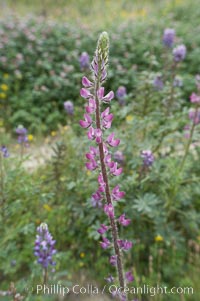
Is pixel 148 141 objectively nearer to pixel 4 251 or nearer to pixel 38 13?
pixel 4 251

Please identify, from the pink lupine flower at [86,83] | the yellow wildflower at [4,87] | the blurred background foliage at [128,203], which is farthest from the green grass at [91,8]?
the pink lupine flower at [86,83]

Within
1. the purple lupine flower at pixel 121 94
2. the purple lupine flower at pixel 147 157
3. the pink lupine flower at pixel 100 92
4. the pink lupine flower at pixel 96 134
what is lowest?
the pink lupine flower at pixel 96 134

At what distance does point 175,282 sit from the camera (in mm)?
2486

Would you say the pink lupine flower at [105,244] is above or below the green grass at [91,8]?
below

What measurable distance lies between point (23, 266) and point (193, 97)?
173cm

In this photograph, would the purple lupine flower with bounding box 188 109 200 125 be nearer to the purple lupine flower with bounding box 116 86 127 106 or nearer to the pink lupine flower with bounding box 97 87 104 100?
the purple lupine flower with bounding box 116 86 127 106

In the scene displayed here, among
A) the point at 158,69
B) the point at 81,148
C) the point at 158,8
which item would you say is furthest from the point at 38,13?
the point at 81,148

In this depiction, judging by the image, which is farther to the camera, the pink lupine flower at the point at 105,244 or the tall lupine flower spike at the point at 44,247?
the tall lupine flower spike at the point at 44,247

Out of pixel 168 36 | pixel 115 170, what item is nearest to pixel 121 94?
pixel 168 36

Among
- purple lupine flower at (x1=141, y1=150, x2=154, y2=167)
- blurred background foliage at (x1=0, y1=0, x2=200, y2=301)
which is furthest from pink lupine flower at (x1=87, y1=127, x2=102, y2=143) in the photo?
purple lupine flower at (x1=141, y1=150, x2=154, y2=167)

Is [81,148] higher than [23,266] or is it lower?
higher

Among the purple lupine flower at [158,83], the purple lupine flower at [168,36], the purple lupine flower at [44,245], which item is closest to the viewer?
the purple lupine flower at [44,245]

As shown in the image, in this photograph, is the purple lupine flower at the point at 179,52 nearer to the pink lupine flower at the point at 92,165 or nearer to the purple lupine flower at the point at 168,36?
the purple lupine flower at the point at 168,36

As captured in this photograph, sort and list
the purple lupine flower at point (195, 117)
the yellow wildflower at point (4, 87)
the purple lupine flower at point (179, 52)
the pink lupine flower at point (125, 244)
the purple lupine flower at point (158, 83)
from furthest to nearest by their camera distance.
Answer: the yellow wildflower at point (4, 87)
the purple lupine flower at point (158, 83)
the purple lupine flower at point (179, 52)
the purple lupine flower at point (195, 117)
the pink lupine flower at point (125, 244)
